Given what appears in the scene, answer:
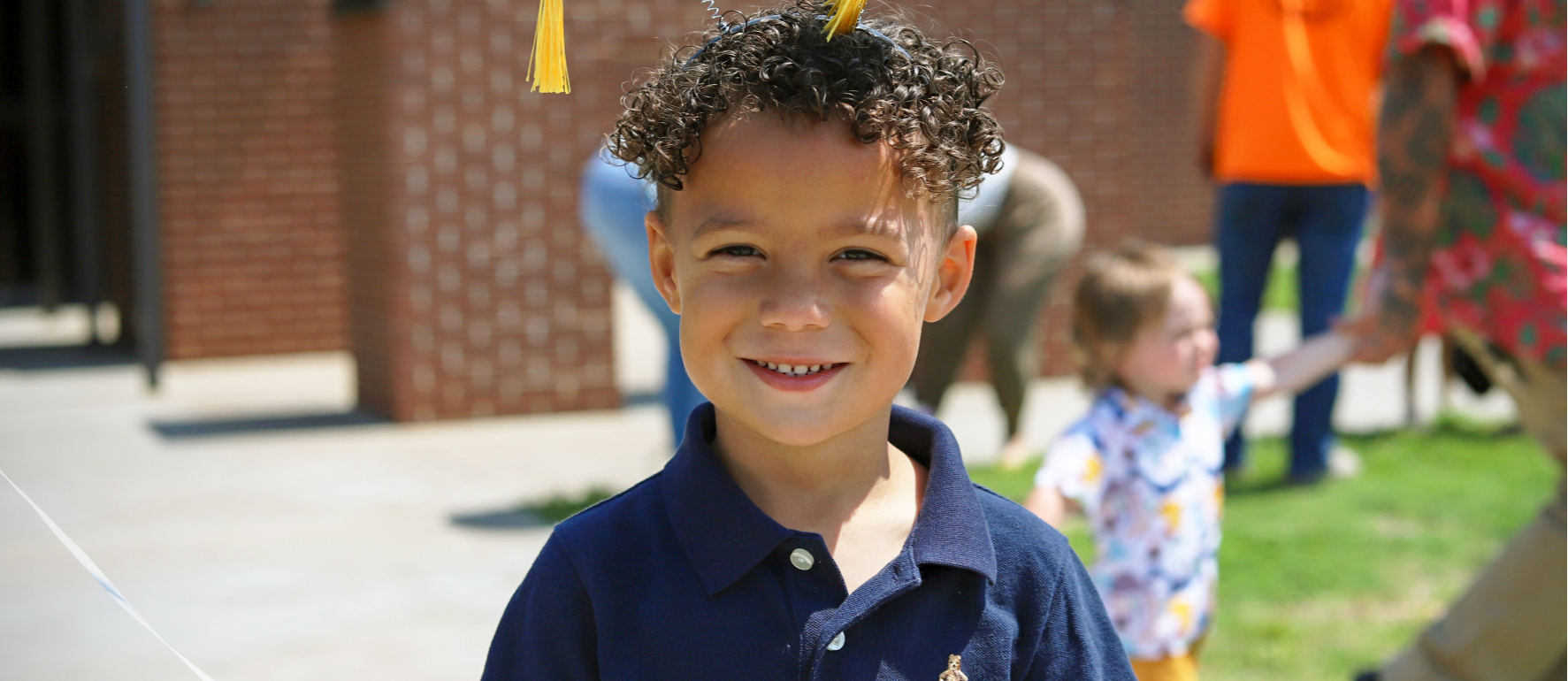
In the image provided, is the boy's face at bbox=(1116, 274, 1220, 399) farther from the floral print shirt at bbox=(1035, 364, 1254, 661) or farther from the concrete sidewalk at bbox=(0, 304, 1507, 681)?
the concrete sidewalk at bbox=(0, 304, 1507, 681)

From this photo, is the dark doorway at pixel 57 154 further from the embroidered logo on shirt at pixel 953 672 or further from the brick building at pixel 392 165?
the embroidered logo on shirt at pixel 953 672

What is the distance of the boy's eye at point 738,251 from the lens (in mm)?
1496

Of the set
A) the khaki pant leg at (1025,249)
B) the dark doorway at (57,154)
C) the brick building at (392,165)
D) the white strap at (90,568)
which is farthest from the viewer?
the dark doorway at (57,154)

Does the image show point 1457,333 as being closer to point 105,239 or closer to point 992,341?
point 992,341

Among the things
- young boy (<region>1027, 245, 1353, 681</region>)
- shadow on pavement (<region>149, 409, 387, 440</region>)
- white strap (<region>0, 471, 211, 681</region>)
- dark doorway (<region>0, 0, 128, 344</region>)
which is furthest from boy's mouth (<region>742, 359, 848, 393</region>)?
dark doorway (<region>0, 0, 128, 344</region>)

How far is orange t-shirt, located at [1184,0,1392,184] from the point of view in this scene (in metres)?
5.28

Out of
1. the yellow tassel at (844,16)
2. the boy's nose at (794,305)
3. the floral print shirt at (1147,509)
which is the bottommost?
the floral print shirt at (1147,509)

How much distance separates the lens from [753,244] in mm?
1485

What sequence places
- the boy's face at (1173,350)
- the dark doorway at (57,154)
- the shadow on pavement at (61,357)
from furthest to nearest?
the dark doorway at (57,154)
the shadow on pavement at (61,357)
the boy's face at (1173,350)

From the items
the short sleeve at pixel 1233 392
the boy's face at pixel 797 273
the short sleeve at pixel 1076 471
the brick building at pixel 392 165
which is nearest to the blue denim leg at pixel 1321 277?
the brick building at pixel 392 165

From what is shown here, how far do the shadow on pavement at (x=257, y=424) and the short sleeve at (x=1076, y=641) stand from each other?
18.4 feet

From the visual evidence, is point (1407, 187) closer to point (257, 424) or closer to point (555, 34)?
point (555, 34)

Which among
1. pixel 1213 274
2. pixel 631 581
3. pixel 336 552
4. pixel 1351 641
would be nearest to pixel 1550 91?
pixel 1351 641

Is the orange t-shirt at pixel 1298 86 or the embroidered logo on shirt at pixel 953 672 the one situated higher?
the orange t-shirt at pixel 1298 86
